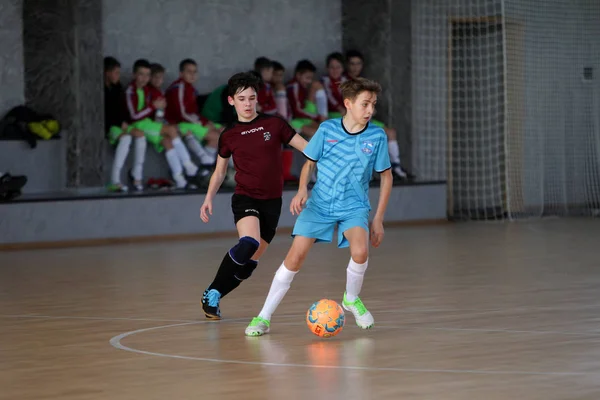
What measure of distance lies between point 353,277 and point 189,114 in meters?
7.65

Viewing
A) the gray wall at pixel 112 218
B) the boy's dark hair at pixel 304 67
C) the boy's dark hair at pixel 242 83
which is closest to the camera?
the boy's dark hair at pixel 242 83

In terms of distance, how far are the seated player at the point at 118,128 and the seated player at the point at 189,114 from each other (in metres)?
0.59

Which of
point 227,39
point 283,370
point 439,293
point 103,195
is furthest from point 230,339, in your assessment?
point 227,39

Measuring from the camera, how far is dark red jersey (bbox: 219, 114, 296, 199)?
6.02m

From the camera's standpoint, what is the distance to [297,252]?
17.8 ft

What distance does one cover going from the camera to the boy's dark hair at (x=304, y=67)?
1365 cm

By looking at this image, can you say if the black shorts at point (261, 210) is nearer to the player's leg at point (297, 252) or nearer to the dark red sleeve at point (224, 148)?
the dark red sleeve at point (224, 148)

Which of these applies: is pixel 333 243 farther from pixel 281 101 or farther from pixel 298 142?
pixel 298 142

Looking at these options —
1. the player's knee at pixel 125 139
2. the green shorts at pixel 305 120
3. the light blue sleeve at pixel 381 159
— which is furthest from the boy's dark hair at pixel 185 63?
the light blue sleeve at pixel 381 159

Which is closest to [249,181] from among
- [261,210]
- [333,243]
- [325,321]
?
[261,210]

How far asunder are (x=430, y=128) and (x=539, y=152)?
144 centimetres

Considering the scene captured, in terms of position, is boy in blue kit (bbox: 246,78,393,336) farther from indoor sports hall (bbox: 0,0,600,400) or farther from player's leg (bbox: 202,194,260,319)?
player's leg (bbox: 202,194,260,319)

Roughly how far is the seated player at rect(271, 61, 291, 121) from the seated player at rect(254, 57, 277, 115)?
0.07 meters

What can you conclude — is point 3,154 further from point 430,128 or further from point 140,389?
point 140,389
